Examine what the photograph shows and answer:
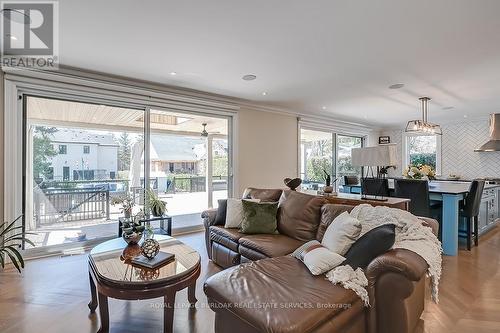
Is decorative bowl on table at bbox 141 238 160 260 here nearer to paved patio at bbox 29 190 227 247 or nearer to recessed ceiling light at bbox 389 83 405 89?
paved patio at bbox 29 190 227 247

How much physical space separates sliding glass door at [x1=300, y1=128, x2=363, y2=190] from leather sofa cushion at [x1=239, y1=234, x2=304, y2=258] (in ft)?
12.6

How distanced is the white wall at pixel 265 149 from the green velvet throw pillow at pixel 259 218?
200cm

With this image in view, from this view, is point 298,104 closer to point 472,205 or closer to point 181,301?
point 472,205

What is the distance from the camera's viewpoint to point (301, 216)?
2867 millimetres

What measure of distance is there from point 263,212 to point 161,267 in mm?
1383

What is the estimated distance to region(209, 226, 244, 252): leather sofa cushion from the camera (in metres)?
2.91

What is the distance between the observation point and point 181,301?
2.39 metres

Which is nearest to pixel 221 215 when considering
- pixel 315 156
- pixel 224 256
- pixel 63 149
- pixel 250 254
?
pixel 224 256

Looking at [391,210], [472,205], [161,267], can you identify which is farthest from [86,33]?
[472,205]

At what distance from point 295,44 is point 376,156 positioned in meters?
1.72

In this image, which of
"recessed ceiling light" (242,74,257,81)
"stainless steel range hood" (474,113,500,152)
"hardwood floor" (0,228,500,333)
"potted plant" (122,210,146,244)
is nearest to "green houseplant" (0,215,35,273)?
"hardwood floor" (0,228,500,333)

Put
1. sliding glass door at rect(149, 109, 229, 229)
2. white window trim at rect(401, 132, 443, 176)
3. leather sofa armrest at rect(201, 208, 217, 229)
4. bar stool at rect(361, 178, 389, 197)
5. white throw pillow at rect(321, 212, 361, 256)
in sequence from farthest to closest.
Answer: white window trim at rect(401, 132, 443, 176) < sliding glass door at rect(149, 109, 229, 229) < bar stool at rect(361, 178, 389, 197) < leather sofa armrest at rect(201, 208, 217, 229) < white throw pillow at rect(321, 212, 361, 256)

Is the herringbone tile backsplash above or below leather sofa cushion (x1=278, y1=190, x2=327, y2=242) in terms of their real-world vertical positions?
above

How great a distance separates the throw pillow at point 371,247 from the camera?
1.75 m
